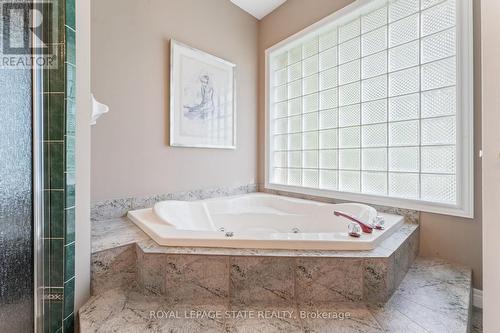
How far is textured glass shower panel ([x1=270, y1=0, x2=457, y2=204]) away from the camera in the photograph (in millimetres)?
1757

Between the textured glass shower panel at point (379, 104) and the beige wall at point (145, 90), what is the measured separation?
90 centimetres

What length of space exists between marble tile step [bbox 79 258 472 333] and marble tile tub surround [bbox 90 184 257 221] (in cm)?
75

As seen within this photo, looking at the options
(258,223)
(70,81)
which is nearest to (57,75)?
(70,81)

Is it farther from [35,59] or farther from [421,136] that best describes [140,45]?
[421,136]

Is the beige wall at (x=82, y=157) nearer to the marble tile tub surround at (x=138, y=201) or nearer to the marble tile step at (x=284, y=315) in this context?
the marble tile step at (x=284, y=315)

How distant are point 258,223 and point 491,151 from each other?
67.8 inches

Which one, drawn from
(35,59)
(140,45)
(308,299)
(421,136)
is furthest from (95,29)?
(421,136)

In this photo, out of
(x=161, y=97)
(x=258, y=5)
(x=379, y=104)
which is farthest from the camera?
(x=258, y=5)

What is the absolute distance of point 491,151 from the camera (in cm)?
100

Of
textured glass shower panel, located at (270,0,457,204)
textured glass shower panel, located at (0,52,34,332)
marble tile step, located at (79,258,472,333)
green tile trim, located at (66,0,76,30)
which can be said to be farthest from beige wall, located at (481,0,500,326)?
textured glass shower panel, located at (0,52,34,332)

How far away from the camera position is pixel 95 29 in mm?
1831

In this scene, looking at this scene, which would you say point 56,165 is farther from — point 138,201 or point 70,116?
point 138,201

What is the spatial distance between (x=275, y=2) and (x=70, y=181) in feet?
9.24

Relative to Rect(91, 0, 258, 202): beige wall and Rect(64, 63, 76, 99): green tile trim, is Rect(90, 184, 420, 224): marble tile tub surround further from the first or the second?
Rect(64, 63, 76, 99): green tile trim
